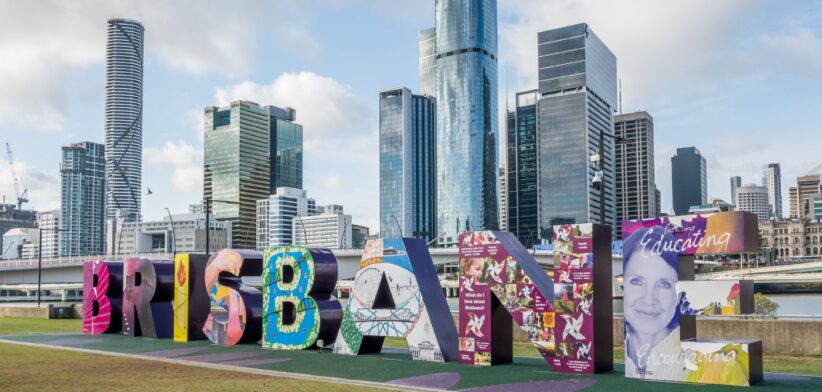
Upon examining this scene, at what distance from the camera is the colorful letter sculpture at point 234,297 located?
98.2 ft

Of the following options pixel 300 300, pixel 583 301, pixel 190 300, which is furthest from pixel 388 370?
pixel 190 300

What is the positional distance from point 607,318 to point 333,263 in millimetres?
10215

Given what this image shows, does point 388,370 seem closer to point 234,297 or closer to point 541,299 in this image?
point 541,299

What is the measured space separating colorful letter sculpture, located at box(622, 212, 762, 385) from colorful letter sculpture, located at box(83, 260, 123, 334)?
82.9ft

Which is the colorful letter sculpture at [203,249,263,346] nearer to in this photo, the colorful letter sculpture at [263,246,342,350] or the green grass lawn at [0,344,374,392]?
the colorful letter sculpture at [263,246,342,350]

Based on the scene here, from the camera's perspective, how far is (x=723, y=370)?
1834 cm

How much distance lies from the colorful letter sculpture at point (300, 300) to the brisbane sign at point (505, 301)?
0.05 meters

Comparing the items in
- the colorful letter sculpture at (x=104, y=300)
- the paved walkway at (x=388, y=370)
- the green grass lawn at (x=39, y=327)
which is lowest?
the green grass lawn at (x=39, y=327)

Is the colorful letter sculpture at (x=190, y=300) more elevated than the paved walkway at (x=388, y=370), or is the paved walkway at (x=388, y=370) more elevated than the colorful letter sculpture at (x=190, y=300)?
the colorful letter sculpture at (x=190, y=300)

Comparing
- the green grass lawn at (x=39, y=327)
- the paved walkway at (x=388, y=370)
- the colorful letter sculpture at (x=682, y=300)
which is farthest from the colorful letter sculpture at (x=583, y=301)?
the green grass lawn at (x=39, y=327)

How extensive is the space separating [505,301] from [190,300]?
15.0 meters

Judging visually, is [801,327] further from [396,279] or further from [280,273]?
[280,273]

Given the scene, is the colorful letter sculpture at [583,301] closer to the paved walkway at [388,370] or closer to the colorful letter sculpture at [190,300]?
the paved walkway at [388,370]

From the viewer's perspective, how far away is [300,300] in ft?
90.8
